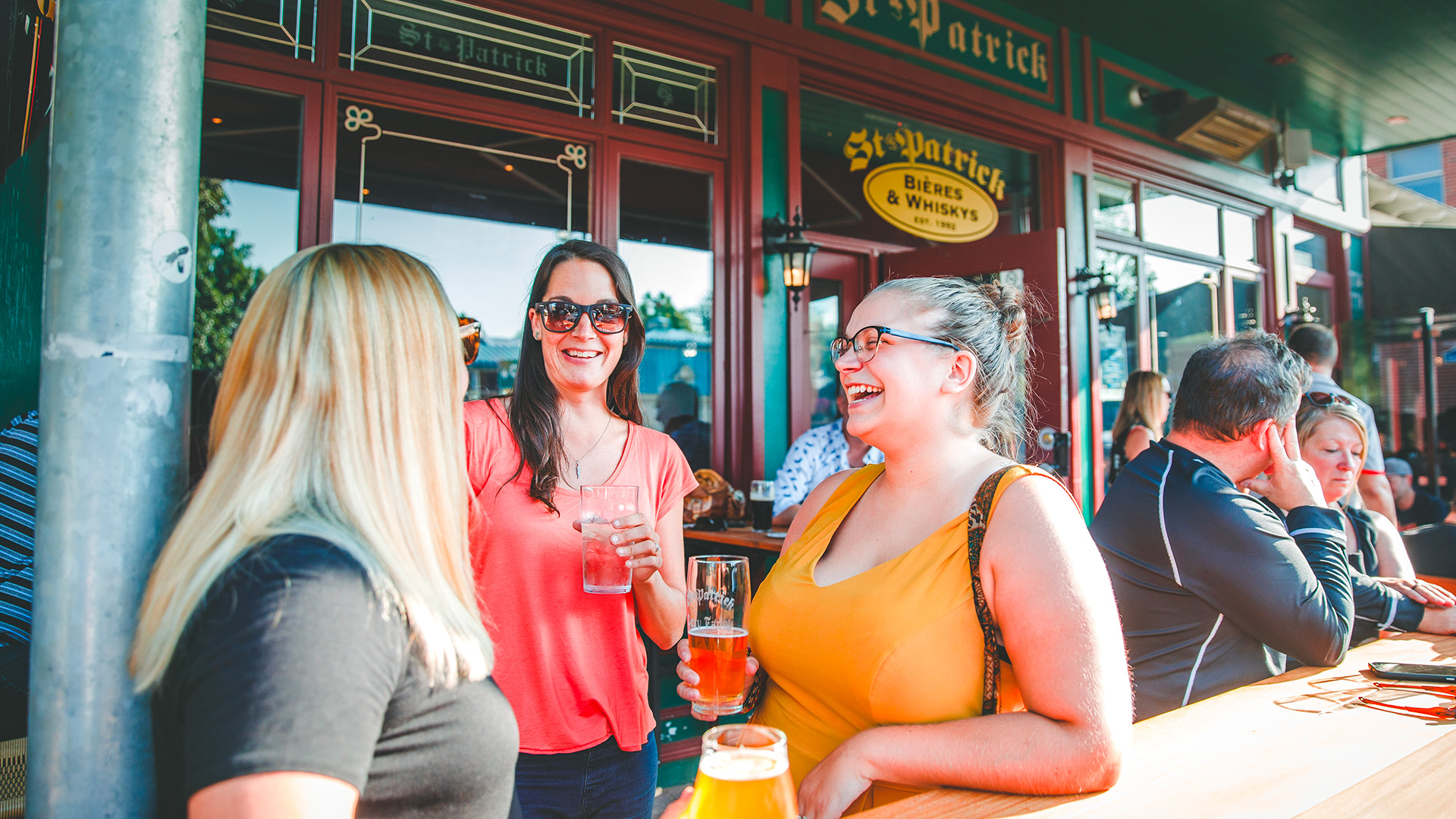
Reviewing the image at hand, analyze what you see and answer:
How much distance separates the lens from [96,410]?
0.80 meters

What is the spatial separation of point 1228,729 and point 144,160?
1.70 m

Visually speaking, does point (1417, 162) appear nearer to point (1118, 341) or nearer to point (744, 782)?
point (1118, 341)

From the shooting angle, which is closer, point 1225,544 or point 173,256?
point 173,256

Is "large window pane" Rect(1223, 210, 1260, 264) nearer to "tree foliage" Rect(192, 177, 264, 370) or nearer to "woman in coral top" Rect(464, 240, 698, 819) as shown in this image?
"woman in coral top" Rect(464, 240, 698, 819)

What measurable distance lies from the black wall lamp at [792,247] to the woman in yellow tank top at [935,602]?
2636mm

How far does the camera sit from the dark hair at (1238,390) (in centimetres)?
197

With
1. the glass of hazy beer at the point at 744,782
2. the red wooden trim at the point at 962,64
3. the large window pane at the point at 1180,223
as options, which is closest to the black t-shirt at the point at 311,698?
the glass of hazy beer at the point at 744,782

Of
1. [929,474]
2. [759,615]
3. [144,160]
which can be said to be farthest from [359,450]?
[929,474]

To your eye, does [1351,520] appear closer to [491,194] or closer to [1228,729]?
[1228,729]

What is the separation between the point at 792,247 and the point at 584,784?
3130mm

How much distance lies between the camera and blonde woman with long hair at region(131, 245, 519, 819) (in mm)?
731

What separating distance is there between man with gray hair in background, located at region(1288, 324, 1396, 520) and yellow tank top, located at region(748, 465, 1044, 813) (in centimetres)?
297

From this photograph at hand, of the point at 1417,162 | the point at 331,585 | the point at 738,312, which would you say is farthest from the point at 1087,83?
the point at 1417,162

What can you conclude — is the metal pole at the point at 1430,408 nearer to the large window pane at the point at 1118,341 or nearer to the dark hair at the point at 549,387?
the large window pane at the point at 1118,341
